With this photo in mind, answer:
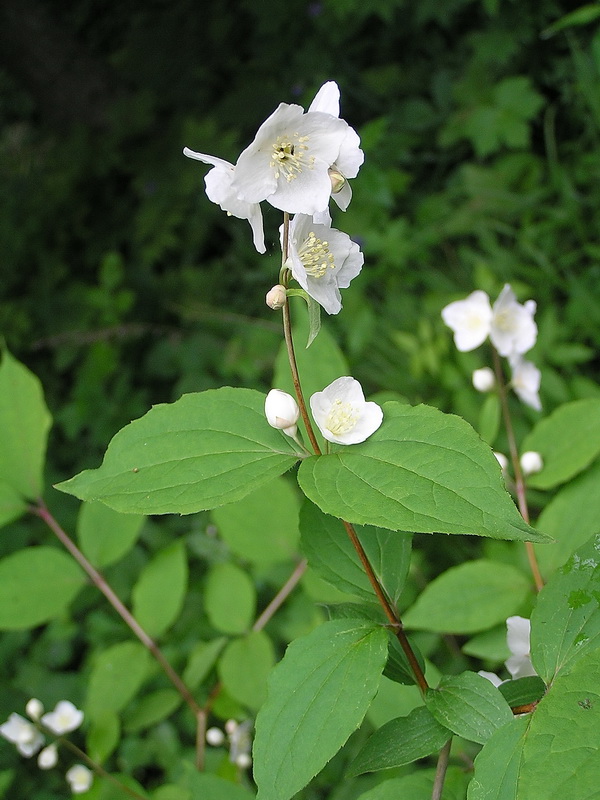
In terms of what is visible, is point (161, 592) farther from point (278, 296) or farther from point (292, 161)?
point (292, 161)

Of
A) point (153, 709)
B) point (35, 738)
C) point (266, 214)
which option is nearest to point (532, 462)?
point (153, 709)

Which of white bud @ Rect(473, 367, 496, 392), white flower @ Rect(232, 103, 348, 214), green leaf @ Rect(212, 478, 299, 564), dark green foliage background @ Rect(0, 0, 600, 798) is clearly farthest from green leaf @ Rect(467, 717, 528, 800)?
dark green foliage background @ Rect(0, 0, 600, 798)

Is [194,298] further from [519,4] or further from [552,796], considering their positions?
[552,796]

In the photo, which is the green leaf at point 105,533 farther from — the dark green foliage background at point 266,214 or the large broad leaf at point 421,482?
the large broad leaf at point 421,482

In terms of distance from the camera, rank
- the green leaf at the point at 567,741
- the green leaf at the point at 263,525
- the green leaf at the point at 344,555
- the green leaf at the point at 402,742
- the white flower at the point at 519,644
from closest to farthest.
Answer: the green leaf at the point at 567,741, the green leaf at the point at 402,742, the green leaf at the point at 344,555, the white flower at the point at 519,644, the green leaf at the point at 263,525

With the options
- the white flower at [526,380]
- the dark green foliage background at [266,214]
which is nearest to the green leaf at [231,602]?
the dark green foliage background at [266,214]

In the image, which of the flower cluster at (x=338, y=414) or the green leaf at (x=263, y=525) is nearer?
the flower cluster at (x=338, y=414)

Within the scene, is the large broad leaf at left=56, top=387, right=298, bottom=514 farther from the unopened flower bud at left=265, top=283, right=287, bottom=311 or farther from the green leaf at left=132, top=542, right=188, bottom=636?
the green leaf at left=132, top=542, right=188, bottom=636

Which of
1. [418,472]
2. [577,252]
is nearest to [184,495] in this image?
[418,472]
